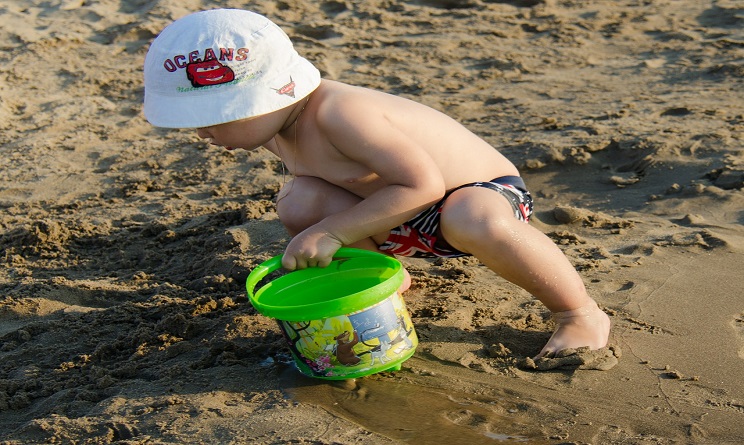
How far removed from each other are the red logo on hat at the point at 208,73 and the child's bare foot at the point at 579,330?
1154mm

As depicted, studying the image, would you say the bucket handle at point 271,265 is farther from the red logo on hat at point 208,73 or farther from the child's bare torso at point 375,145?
the red logo on hat at point 208,73

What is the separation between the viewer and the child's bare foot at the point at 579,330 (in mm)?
2557

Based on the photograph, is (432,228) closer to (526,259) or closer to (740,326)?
(526,259)

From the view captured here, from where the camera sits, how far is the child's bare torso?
255 cm

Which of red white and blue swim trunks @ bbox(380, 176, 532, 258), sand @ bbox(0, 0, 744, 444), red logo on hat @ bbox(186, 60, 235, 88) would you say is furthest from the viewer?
red white and blue swim trunks @ bbox(380, 176, 532, 258)

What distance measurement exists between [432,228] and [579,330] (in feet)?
1.70

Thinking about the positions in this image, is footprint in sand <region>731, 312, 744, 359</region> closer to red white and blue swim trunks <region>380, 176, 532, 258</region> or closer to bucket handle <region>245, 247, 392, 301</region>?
red white and blue swim trunks <region>380, 176, 532, 258</region>

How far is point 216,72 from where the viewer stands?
8.14 ft

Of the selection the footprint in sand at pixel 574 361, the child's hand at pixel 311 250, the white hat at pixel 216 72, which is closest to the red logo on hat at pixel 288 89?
A: the white hat at pixel 216 72

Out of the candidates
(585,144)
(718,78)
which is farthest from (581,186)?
(718,78)

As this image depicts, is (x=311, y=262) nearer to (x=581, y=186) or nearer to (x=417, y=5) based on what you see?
(x=581, y=186)

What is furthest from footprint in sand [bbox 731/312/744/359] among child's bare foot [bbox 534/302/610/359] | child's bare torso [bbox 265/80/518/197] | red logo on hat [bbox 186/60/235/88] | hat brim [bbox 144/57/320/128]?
red logo on hat [bbox 186/60/235/88]

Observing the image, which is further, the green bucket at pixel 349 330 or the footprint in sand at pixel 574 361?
the footprint in sand at pixel 574 361

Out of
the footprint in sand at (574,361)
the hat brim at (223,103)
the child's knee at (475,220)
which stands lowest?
the footprint in sand at (574,361)
